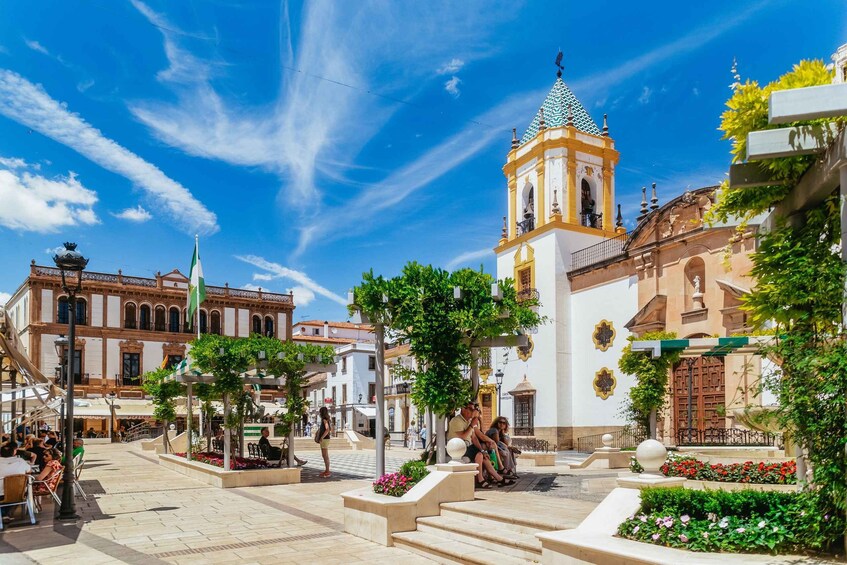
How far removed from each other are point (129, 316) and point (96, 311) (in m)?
2.43

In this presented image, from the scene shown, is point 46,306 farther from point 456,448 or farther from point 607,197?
point 456,448

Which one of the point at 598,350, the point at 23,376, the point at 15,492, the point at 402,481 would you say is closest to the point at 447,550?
the point at 402,481

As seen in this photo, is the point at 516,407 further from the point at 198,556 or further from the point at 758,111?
the point at 758,111

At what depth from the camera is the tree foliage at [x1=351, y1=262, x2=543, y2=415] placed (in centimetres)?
1166

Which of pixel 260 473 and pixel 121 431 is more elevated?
pixel 260 473

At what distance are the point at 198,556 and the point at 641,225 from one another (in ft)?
66.2

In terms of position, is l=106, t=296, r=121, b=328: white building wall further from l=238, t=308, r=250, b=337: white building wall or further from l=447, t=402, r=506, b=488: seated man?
l=447, t=402, r=506, b=488: seated man

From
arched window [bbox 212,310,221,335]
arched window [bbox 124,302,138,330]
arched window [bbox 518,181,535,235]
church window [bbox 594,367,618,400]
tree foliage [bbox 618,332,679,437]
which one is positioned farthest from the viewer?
arched window [bbox 212,310,221,335]

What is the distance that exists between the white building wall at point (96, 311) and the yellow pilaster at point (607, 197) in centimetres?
3642

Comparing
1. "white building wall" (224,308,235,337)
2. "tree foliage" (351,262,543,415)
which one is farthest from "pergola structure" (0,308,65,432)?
"white building wall" (224,308,235,337)

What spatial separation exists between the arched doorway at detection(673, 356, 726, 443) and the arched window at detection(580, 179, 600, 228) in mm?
8805

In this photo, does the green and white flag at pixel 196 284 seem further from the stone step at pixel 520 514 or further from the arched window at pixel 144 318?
the arched window at pixel 144 318

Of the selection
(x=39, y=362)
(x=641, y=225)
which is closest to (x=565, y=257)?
(x=641, y=225)

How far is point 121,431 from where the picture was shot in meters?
42.9
